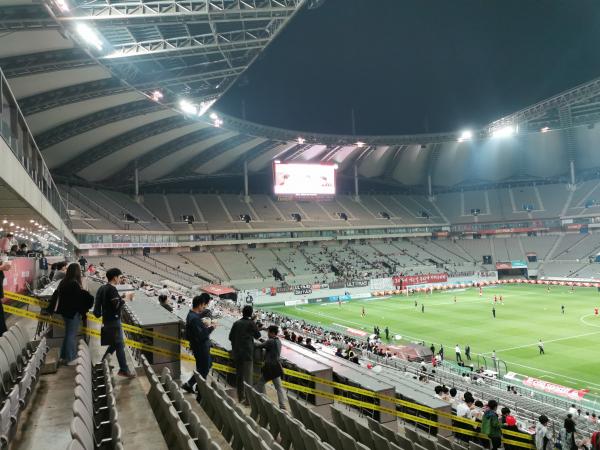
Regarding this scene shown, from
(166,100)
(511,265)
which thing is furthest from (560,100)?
(166,100)

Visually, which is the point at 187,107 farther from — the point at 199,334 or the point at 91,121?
the point at 199,334

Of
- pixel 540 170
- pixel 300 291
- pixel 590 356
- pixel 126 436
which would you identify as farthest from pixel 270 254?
pixel 126 436

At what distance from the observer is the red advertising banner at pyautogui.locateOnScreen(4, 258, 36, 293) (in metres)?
9.26

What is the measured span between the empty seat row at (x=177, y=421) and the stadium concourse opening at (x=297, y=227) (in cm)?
6

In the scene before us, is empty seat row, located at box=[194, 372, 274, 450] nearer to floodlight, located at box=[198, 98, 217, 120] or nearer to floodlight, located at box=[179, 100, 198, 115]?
floodlight, located at box=[179, 100, 198, 115]

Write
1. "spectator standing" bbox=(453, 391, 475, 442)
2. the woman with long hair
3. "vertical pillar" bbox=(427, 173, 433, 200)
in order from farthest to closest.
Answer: "vertical pillar" bbox=(427, 173, 433, 200)
"spectator standing" bbox=(453, 391, 475, 442)
the woman with long hair

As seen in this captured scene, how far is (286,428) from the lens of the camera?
5645mm

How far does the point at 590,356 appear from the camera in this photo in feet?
86.5

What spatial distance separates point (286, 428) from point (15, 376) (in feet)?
11.8

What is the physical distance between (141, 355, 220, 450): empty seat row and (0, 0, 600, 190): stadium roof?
2028cm

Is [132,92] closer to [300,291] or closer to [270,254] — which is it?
[300,291]

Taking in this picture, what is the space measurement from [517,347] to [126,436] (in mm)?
29635

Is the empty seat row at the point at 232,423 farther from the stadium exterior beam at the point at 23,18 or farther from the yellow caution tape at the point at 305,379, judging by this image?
the stadium exterior beam at the point at 23,18

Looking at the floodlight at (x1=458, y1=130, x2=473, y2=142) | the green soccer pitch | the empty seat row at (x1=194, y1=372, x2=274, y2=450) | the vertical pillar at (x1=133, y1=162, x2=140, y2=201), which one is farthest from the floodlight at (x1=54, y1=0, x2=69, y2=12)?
the floodlight at (x1=458, y1=130, x2=473, y2=142)
